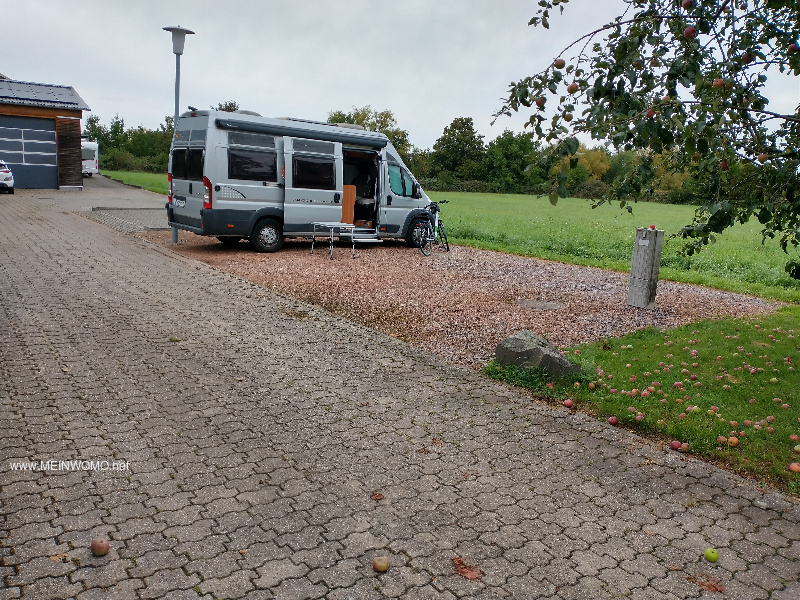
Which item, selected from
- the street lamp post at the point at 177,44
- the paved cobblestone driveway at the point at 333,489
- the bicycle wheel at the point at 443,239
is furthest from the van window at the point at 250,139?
the paved cobblestone driveway at the point at 333,489

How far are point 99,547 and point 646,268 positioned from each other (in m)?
8.96

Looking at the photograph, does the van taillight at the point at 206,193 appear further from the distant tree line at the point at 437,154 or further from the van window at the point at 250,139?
the distant tree line at the point at 437,154

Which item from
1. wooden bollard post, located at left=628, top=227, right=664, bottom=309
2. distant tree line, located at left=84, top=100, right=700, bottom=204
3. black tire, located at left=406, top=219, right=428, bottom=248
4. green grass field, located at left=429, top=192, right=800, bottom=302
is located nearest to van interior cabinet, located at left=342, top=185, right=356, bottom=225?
black tire, located at left=406, top=219, right=428, bottom=248

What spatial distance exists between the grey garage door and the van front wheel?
80.5 ft

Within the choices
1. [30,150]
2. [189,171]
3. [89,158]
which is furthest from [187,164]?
[89,158]

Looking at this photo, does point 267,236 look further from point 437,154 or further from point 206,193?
point 437,154

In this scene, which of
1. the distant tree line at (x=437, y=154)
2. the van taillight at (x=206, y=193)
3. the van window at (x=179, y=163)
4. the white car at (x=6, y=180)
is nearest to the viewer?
the van taillight at (x=206, y=193)

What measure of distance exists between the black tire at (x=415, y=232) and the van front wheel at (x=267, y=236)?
11.6 ft

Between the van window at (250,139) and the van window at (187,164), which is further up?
the van window at (250,139)

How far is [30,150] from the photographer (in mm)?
33844

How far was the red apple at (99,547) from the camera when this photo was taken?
11.5 ft

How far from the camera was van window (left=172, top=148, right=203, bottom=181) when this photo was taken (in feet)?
46.4

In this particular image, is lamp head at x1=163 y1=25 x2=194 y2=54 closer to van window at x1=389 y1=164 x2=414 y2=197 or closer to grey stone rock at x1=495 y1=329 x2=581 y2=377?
van window at x1=389 y1=164 x2=414 y2=197

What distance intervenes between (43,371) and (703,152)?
231 inches
